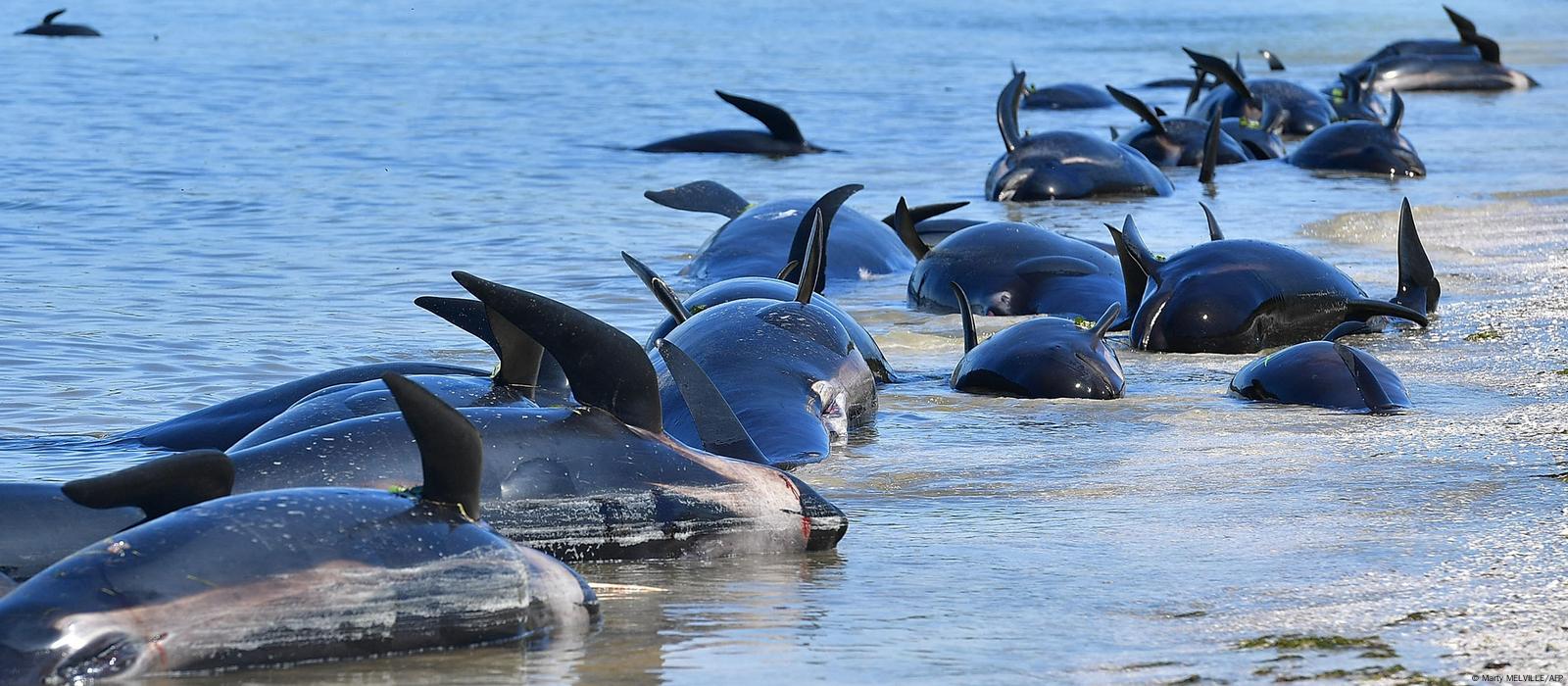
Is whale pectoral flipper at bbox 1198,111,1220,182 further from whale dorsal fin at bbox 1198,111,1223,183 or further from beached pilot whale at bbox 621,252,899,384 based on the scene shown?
beached pilot whale at bbox 621,252,899,384

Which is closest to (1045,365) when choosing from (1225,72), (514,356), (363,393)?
(514,356)

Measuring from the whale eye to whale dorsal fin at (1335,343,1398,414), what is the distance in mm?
3639

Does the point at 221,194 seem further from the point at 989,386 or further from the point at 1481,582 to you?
the point at 1481,582

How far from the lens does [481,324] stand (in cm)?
466

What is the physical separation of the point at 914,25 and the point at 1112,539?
32969 mm

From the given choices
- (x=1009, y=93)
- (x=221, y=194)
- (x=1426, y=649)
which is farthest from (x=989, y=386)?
(x=221, y=194)

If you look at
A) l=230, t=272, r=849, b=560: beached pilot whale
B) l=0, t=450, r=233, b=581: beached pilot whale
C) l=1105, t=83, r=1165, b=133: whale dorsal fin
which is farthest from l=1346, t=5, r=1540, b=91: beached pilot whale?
l=0, t=450, r=233, b=581: beached pilot whale

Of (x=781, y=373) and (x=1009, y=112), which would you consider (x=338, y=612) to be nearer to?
(x=781, y=373)

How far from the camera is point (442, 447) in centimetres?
313

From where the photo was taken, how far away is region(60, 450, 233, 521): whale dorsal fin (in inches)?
124

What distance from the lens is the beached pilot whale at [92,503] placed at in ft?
10.4

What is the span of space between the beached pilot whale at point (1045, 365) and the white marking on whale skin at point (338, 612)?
2.82 m

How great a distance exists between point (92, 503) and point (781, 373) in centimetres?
225

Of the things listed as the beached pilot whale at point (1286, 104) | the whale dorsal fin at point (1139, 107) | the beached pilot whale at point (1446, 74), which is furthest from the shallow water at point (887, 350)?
the beached pilot whale at point (1286, 104)
